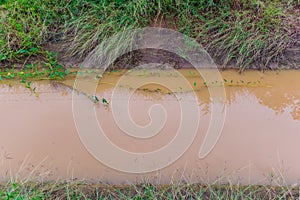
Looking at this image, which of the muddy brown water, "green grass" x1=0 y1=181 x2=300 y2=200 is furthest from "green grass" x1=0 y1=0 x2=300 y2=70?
"green grass" x1=0 y1=181 x2=300 y2=200

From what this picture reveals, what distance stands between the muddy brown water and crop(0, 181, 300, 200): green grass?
0.31 ft

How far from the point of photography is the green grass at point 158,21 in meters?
3.51

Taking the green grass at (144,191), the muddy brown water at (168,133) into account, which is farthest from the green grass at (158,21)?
the green grass at (144,191)

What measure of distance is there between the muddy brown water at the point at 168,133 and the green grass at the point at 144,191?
0.09 meters

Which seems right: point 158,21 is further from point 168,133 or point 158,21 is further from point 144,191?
point 144,191

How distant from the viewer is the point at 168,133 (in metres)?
2.90

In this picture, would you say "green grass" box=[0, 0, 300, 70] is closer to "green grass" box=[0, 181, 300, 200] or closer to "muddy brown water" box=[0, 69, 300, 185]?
"muddy brown water" box=[0, 69, 300, 185]

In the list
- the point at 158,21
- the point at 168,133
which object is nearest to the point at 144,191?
the point at 168,133

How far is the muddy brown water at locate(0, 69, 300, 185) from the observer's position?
2.60m

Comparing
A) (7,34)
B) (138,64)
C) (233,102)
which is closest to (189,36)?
(138,64)

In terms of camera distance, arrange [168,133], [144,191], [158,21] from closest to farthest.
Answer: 1. [144,191]
2. [168,133]
3. [158,21]

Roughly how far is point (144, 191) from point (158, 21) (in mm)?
2168

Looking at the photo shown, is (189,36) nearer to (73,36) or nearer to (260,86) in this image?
(260,86)

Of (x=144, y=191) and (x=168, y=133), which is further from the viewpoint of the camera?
(x=168, y=133)
